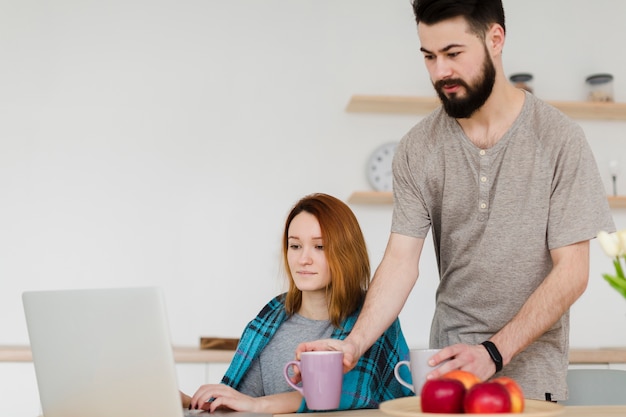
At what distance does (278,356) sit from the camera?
1.88 metres

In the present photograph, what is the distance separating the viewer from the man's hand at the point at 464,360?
1241 mm

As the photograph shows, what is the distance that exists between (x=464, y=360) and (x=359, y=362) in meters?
0.47

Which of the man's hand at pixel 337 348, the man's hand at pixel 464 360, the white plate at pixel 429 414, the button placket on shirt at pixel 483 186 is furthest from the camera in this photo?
the button placket on shirt at pixel 483 186

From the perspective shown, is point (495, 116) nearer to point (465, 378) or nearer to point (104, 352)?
point (465, 378)

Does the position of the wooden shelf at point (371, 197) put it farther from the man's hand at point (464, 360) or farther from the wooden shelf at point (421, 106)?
the man's hand at point (464, 360)

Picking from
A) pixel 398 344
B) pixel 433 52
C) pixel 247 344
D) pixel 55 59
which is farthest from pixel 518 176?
pixel 55 59

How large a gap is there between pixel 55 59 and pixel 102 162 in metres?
0.48

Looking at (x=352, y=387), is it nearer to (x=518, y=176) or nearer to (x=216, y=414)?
(x=216, y=414)

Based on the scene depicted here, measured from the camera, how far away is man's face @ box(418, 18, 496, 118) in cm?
157

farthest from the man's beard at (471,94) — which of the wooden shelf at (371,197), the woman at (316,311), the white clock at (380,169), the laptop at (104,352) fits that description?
the white clock at (380,169)

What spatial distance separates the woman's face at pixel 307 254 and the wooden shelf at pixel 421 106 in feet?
4.46

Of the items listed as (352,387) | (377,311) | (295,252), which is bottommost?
(352,387)

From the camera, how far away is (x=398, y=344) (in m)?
1.82

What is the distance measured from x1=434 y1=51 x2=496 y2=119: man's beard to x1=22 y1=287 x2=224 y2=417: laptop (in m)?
0.81
